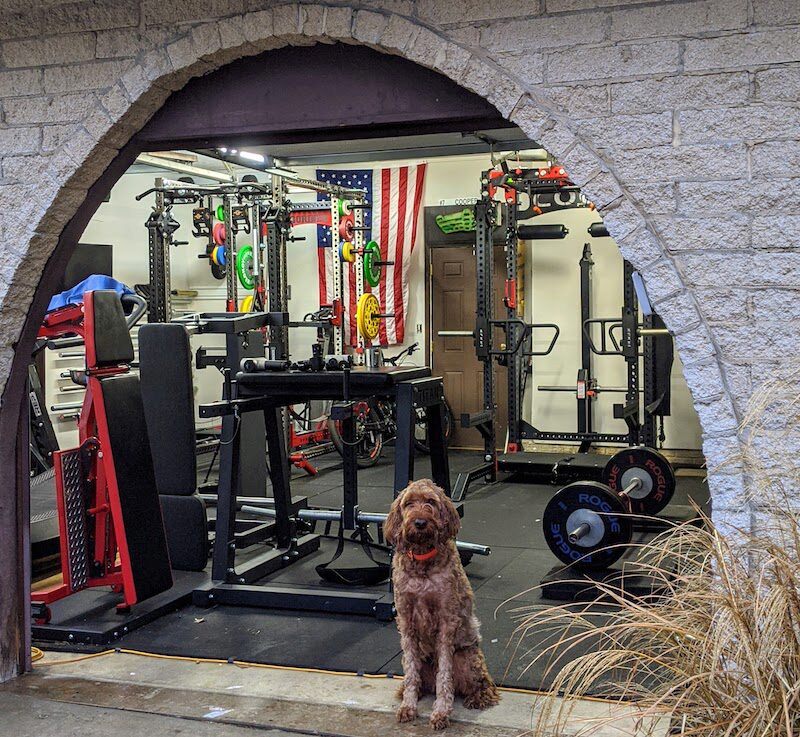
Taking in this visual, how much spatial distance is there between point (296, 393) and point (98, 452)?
3.22 ft

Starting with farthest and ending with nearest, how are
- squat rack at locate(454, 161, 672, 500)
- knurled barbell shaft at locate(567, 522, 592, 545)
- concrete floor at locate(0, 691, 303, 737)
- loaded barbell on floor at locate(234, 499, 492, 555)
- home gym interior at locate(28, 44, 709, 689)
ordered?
1. squat rack at locate(454, 161, 672, 500)
2. loaded barbell on floor at locate(234, 499, 492, 555)
3. knurled barbell shaft at locate(567, 522, 592, 545)
4. home gym interior at locate(28, 44, 709, 689)
5. concrete floor at locate(0, 691, 303, 737)

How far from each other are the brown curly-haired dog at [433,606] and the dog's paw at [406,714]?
2cm

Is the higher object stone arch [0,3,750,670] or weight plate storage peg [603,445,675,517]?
stone arch [0,3,750,670]

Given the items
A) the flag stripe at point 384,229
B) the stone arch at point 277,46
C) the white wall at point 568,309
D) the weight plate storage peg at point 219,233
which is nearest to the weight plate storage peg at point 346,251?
the flag stripe at point 384,229

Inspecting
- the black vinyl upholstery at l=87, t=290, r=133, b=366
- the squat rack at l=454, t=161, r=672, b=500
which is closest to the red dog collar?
the black vinyl upholstery at l=87, t=290, r=133, b=366

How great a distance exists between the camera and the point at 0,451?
12.4 feet

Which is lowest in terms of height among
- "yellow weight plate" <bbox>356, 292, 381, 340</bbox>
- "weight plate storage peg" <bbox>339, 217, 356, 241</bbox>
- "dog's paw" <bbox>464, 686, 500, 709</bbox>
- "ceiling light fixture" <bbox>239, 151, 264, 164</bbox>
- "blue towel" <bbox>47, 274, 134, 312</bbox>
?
"dog's paw" <bbox>464, 686, 500, 709</bbox>

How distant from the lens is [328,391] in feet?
16.2

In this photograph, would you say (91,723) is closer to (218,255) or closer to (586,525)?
(586,525)

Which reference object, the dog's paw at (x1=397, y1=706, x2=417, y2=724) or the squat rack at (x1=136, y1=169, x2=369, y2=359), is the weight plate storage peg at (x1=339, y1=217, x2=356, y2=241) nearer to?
the squat rack at (x1=136, y1=169, x2=369, y2=359)

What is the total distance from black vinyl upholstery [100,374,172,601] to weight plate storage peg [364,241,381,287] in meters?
5.22

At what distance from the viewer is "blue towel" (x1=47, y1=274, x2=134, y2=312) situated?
475 cm

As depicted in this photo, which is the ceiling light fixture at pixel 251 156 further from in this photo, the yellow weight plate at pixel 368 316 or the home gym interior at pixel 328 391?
the yellow weight plate at pixel 368 316

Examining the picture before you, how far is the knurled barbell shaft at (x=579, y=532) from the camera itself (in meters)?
4.91
